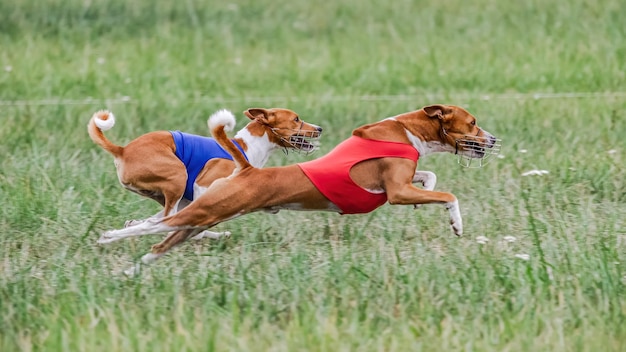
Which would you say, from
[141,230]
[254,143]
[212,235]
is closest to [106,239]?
[141,230]

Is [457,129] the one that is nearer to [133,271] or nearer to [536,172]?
[536,172]

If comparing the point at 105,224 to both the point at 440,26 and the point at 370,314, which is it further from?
the point at 440,26

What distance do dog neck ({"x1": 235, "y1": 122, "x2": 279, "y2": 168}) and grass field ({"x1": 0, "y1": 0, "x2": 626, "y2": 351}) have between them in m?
0.35

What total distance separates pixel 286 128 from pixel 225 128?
86cm

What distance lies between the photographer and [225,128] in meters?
4.76

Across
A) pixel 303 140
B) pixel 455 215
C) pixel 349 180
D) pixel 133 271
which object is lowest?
pixel 133 271

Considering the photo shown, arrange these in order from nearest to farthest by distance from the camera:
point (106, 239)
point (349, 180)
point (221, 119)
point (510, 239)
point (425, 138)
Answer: point (221, 119) < point (349, 180) < point (106, 239) < point (425, 138) < point (510, 239)

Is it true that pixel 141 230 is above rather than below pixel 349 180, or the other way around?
below

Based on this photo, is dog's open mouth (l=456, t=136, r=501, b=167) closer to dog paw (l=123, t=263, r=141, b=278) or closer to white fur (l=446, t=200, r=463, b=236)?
white fur (l=446, t=200, r=463, b=236)

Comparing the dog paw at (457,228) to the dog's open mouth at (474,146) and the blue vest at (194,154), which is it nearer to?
the dog's open mouth at (474,146)

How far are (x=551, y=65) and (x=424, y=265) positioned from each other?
15.9ft

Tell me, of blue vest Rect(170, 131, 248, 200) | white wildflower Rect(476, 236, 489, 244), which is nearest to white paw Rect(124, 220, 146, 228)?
blue vest Rect(170, 131, 248, 200)

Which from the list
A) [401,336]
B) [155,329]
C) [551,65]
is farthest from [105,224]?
[551,65]

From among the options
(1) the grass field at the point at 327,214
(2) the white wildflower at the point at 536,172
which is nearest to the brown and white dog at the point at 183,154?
(1) the grass field at the point at 327,214
